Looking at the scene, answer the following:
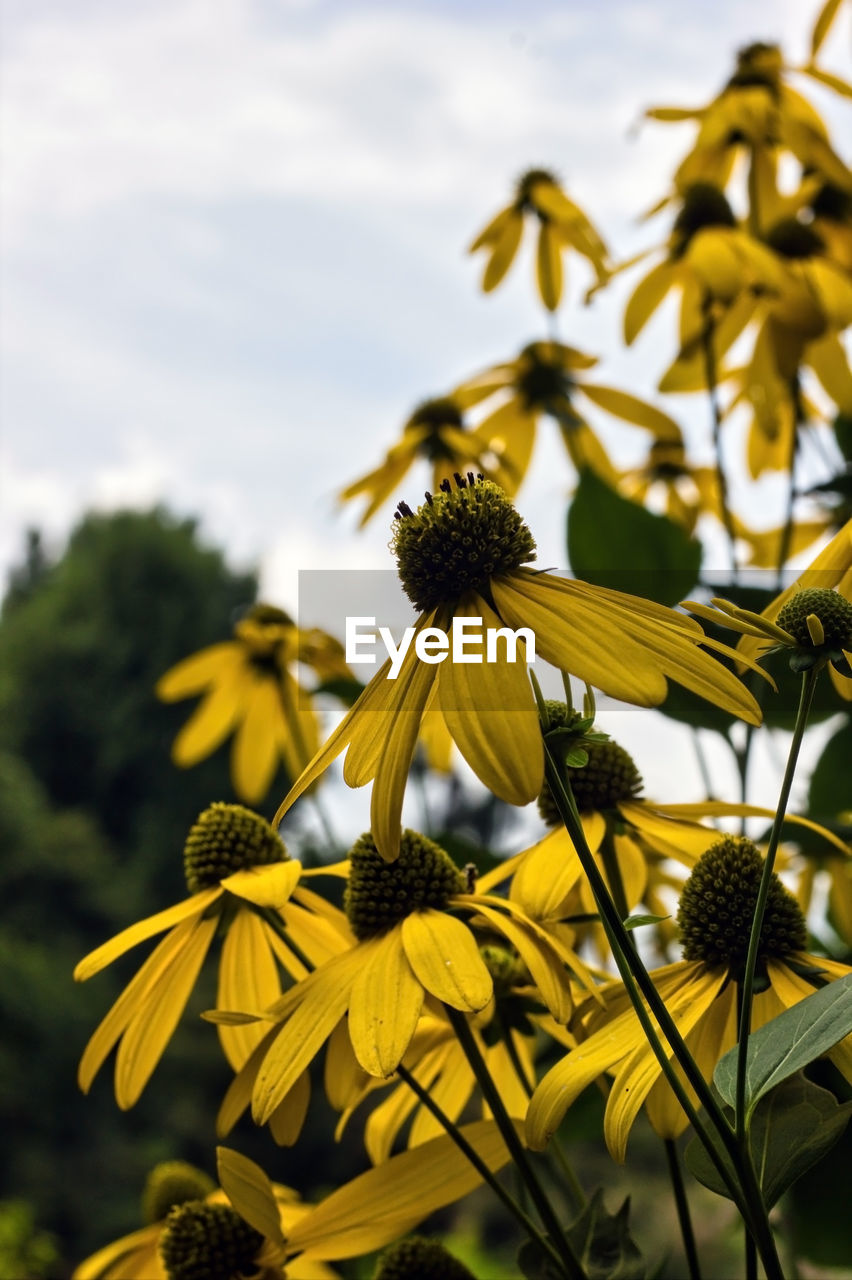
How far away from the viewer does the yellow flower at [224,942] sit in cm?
46

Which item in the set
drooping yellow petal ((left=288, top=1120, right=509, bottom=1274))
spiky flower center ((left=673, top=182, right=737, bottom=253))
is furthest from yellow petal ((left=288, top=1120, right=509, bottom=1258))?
spiky flower center ((left=673, top=182, right=737, bottom=253))

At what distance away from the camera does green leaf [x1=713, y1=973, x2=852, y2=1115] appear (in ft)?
0.99

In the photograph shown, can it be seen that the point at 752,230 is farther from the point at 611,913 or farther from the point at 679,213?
the point at 611,913

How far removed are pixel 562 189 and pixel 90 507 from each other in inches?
471

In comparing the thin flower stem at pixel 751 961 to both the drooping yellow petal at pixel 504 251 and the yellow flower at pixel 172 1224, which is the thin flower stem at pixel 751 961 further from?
the drooping yellow petal at pixel 504 251

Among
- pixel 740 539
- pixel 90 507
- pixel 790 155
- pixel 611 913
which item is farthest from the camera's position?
pixel 90 507

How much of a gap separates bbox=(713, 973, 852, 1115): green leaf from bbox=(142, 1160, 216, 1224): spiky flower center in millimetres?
432

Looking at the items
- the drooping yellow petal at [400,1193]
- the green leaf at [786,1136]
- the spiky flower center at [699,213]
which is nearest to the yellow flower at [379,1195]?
the drooping yellow petal at [400,1193]

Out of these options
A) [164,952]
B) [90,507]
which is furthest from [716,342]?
[90,507]

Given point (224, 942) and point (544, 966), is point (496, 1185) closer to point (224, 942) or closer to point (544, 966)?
point (544, 966)

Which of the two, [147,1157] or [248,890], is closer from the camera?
[248,890]

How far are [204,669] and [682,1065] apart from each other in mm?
1161

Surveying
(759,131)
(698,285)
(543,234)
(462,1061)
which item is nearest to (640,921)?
(462,1061)

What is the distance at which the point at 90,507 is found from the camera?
1269 centimetres
